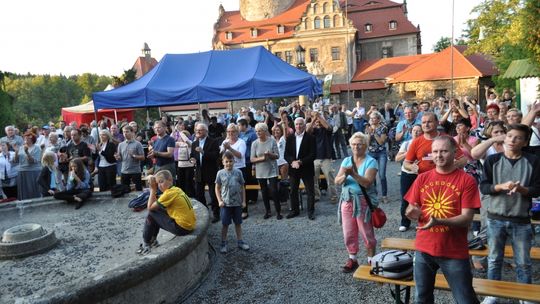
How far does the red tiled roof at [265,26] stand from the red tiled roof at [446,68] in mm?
15487

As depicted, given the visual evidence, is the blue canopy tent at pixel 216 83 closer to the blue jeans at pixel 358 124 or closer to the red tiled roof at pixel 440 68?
the blue jeans at pixel 358 124

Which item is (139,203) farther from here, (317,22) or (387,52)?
(387,52)

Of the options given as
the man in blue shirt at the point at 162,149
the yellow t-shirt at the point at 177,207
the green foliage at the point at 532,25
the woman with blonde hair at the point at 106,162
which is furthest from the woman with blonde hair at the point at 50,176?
the green foliage at the point at 532,25

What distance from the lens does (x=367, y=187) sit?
4492 millimetres

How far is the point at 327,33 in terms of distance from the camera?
133 feet

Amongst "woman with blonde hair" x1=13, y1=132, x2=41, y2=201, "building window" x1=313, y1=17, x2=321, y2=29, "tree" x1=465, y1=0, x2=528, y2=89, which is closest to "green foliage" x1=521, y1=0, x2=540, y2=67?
"tree" x1=465, y1=0, x2=528, y2=89

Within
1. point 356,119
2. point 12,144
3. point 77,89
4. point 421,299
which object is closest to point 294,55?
point 356,119

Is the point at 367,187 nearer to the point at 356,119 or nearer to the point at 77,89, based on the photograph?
the point at 356,119

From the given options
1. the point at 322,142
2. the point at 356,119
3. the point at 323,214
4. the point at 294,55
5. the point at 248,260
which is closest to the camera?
the point at 248,260

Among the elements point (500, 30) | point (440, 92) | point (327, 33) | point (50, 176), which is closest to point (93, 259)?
point (50, 176)

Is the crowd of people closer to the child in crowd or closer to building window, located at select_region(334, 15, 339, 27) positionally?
the child in crowd

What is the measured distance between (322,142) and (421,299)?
520cm

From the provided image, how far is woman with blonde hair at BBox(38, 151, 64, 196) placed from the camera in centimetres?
759

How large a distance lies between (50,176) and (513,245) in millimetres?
7750
